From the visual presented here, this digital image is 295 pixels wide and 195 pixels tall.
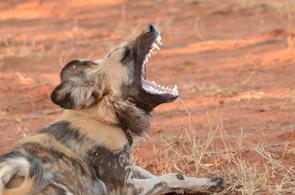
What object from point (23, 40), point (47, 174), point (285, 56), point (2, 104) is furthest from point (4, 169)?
point (23, 40)

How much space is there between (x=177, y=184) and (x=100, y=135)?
1.92 ft

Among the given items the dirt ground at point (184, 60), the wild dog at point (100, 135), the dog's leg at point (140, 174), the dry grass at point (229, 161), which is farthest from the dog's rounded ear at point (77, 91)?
the dirt ground at point (184, 60)

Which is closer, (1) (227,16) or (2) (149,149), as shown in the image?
(2) (149,149)

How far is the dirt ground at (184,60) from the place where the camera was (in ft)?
20.2

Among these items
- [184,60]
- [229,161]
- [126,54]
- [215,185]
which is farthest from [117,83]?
[184,60]

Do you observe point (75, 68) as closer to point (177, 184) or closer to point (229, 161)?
point (177, 184)

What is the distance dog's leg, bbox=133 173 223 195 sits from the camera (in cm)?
469

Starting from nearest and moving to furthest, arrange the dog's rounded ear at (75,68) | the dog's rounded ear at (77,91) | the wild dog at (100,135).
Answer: the wild dog at (100,135) → the dog's rounded ear at (77,91) → the dog's rounded ear at (75,68)

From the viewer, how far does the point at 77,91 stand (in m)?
4.46

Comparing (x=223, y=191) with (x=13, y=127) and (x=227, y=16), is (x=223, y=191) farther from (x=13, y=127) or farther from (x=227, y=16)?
(x=227, y=16)

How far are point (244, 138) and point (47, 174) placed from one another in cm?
186

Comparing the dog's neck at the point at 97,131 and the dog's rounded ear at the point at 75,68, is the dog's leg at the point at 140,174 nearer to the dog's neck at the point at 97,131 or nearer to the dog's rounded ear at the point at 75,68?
the dog's neck at the point at 97,131

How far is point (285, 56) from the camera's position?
359 inches

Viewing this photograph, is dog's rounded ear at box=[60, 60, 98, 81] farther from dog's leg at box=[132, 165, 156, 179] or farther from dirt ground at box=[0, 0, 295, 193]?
dirt ground at box=[0, 0, 295, 193]
